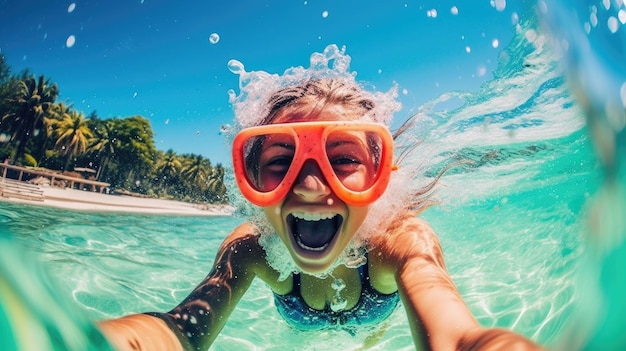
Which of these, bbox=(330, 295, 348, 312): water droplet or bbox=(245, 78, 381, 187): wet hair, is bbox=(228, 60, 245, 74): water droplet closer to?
bbox=(245, 78, 381, 187): wet hair

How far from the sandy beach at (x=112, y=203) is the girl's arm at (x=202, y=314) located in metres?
3.31

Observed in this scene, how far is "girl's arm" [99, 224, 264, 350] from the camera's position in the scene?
223cm

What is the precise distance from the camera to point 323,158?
98.3 inches

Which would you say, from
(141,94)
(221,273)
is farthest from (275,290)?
(141,94)

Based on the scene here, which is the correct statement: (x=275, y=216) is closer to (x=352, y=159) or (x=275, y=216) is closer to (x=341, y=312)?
(x=352, y=159)

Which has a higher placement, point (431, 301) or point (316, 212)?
point (316, 212)

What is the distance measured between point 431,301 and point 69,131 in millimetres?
4716

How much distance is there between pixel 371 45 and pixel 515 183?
6931 millimetres

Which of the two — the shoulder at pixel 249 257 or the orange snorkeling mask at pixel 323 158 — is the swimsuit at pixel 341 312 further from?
the orange snorkeling mask at pixel 323 158

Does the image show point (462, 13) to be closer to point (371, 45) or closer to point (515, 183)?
point (371, 45)

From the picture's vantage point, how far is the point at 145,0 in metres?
4.52

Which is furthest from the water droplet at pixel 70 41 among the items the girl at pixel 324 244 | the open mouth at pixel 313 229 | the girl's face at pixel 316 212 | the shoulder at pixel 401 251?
the shoulder at pixel 401 251

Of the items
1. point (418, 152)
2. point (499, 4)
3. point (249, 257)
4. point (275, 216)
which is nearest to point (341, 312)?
point (249, 257)

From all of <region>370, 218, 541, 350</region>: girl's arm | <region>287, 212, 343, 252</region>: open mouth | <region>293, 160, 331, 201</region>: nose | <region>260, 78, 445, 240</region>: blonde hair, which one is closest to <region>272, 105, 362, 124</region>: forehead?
<region>260, 78, 445, 240</region>: blonde hair
